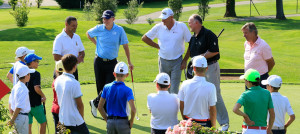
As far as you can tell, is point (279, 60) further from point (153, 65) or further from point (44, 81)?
point (44, 81)

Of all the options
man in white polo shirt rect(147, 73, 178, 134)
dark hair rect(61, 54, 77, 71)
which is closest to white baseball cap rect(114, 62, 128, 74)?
man in white polo shirt rect(147, 73, 178, 134)

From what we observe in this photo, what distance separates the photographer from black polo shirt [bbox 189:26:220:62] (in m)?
8.56

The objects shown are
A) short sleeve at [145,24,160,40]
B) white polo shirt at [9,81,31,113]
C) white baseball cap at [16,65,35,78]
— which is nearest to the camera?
white polo shirt at [9,81,31,113]

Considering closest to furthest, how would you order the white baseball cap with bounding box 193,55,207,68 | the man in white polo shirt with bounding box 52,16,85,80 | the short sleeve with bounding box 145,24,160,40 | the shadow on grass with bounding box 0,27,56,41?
the white baseball cap with bounding box 193,55,207,68 < the man in white polo shirt with bounding box 52,16,85,80 < the short sleeve with bounding box 145,24,160,40 < the shadow on grass with bounding box 0,27,56,41

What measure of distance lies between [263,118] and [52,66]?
14.4m

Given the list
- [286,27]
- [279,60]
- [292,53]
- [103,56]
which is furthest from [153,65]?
[286,27]

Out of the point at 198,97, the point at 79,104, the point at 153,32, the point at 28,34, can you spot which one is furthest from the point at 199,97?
the point at 28,34

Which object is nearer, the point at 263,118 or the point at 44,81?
the point at 263,118

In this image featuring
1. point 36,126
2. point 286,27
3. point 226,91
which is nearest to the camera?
point 36,126

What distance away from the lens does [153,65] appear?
67.3ft

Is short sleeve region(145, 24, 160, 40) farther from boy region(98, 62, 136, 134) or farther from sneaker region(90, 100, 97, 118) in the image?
boy region(98, 62, 136, 134)

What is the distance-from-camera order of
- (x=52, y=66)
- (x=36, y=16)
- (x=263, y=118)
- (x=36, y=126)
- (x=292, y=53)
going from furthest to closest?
(x=36, y=16)
(x=292, y=53)
(x=52, y=66)
(x=36, y=126)
(x=263, y=118)

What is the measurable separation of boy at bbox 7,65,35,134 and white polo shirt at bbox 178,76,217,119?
231cm

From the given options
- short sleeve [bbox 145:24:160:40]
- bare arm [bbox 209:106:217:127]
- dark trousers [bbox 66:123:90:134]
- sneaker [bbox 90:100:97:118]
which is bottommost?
sneaker [bbox 90:100:97:118]
